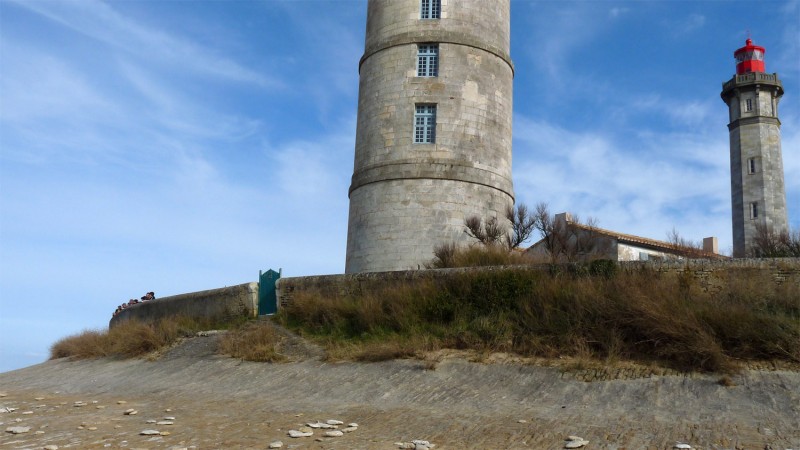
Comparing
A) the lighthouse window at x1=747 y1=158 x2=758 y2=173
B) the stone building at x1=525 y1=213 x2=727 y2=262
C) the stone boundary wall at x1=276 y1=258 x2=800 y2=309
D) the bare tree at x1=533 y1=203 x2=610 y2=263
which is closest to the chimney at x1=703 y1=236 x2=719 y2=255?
the stone building at x1=525 y1=213 x2=727 y2=262

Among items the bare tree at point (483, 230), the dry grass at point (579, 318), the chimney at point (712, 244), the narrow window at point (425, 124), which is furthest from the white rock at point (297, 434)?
the chimney at point (712, 244)

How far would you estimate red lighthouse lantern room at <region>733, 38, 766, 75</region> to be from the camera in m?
35.7

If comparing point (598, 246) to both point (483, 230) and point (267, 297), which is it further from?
point (267, 297)

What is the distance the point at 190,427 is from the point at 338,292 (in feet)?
22.2

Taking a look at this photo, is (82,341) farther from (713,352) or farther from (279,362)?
(713,352)

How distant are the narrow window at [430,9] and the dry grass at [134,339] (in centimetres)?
1066

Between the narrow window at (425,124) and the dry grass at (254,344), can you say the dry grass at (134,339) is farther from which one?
the narrow window at (425,124)

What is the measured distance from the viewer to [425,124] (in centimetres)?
1984

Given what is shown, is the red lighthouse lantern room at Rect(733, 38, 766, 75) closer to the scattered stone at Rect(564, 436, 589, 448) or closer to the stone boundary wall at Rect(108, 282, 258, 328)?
the stone boundary wall at Rect(108, 282, 258, 328)

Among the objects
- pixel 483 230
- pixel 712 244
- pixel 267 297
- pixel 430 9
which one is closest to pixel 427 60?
pixel 430 9

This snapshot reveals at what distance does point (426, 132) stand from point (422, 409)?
37.8 ft

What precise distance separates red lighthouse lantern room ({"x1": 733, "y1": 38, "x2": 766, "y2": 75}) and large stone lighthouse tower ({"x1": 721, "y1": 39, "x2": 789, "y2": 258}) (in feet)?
0.22

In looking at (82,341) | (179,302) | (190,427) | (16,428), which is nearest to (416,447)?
(190,427)

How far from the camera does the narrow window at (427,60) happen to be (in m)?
20.1
